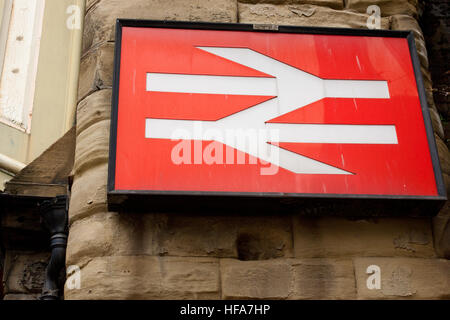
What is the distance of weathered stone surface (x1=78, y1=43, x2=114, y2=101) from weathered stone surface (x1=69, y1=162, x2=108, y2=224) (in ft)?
1.72

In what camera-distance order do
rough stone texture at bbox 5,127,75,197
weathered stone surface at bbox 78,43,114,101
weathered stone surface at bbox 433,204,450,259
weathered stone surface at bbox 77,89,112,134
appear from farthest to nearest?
rough stone texture at bbox 5,127,75,197
weathered stone surface at bbox 78,43,114,101
weathered stone surface at bbox 77,89,112,134
weathered stone surface at bbox 433,204,450,259

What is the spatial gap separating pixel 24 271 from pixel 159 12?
1943 mm

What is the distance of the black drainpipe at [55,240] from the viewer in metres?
4.34

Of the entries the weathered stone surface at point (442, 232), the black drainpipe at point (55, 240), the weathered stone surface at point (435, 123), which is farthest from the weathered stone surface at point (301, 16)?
the black drainpipe at point (55, 240)

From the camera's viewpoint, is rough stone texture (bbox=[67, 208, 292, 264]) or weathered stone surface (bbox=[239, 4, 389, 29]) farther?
weathered stone surface (bbox=[239, 4, 389, 29])

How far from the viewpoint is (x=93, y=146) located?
3818 millimetres

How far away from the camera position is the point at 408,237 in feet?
11.9

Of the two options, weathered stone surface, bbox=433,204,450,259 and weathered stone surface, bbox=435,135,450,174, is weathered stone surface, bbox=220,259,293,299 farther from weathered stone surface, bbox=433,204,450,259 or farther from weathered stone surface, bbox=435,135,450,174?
weathered stone surface, bbox=435,135,450,174

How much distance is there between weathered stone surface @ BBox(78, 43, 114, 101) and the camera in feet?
13.2

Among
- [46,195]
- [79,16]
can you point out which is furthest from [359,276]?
[79,16]

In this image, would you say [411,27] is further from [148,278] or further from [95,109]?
[148,278]

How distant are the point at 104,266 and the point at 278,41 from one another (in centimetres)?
162

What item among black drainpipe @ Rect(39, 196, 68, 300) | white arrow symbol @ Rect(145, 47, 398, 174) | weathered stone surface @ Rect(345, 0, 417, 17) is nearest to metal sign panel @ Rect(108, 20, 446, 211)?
white arrow symbol @ Rect(145, 47, 398, 174)
